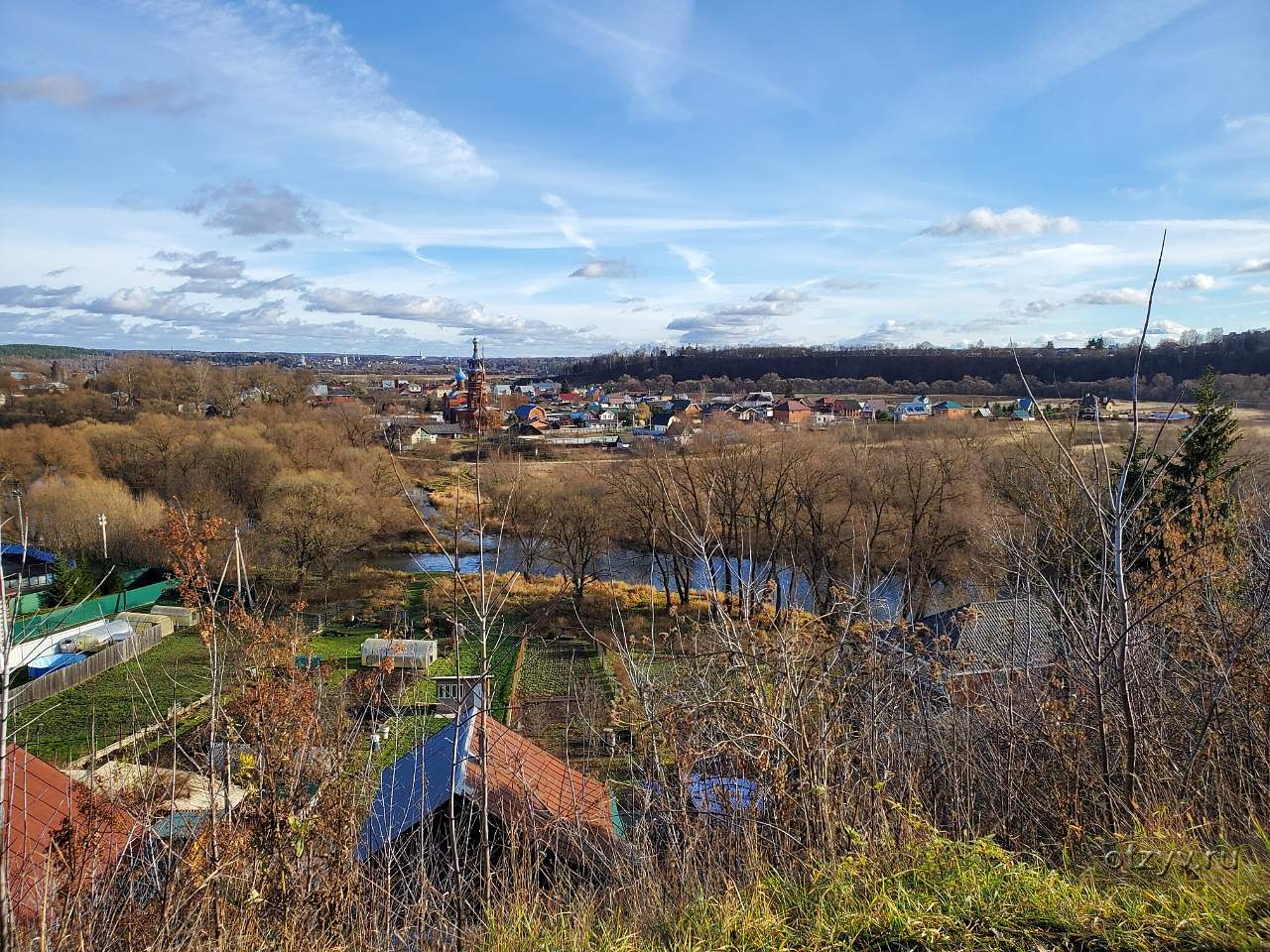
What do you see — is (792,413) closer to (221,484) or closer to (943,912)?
(221,484)

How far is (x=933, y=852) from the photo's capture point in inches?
106

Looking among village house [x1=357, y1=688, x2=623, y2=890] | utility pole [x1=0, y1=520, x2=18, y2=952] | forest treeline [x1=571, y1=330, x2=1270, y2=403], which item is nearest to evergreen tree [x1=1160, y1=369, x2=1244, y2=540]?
forest treeline [x1=571, y1=330, x2=1270, y2=403]

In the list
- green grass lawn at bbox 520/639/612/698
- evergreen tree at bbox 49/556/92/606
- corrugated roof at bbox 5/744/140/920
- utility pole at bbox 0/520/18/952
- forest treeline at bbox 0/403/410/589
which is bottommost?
green grass lawn at bbox 520/639/612/698

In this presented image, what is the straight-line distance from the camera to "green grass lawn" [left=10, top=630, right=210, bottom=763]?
36.5 feet

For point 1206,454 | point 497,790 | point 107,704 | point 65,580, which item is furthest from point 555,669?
point 1206,454

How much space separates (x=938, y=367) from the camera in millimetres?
67062

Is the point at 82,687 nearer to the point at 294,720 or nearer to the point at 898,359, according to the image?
the point at 294,720

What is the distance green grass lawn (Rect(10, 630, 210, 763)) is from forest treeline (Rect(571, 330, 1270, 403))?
41.6ft

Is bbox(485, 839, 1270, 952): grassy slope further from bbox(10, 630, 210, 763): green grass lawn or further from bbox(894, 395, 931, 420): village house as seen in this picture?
bbox(894, 395, 931, 420): village house

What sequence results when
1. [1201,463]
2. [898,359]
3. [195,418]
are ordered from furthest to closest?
[898,359]
[195,418]
[1201,463]

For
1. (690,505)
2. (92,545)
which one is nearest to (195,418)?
(92,545)

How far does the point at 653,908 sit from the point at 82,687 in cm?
1598

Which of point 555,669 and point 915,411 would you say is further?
point 915,411

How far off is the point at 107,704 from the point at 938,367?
65.7 metres
